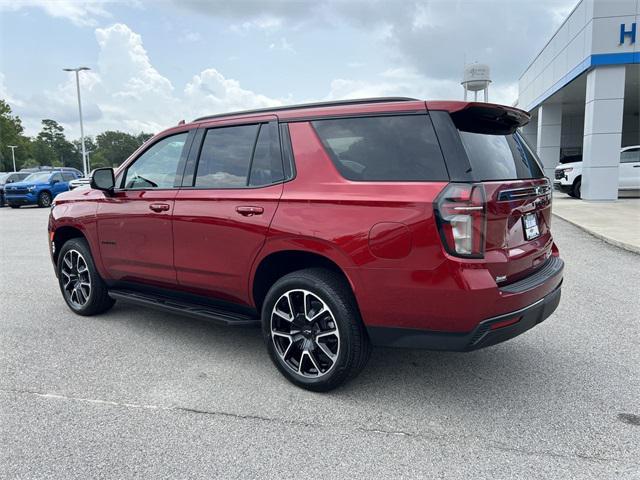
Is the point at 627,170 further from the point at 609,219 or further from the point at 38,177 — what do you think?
the point at 38,177

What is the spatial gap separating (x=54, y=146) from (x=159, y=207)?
444 feet

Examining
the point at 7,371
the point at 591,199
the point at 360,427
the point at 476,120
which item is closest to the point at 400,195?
the point at 476,120

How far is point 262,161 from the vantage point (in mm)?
3600

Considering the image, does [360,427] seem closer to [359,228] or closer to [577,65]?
[359,228]

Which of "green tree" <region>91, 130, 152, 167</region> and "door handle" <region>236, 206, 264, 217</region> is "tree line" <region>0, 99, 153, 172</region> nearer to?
"green tree" <region>91, 130, 152, 167</region>

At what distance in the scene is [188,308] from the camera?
396 centimetres

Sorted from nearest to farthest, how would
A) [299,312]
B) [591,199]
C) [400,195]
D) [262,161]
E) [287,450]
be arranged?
[287,450], [400,195], [299,312], [262,161], [591,199]

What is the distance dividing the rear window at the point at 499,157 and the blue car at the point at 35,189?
22818mm

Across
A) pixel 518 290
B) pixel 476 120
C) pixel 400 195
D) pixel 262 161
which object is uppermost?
pixel 476 120

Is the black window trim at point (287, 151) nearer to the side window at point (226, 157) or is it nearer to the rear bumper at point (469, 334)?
the side window at point (226, 157)

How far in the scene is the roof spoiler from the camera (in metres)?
2.91

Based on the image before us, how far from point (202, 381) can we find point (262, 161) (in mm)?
1638

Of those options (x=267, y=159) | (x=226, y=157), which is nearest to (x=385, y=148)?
(x=267, y=159)

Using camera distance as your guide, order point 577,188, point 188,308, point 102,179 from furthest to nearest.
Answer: point 577,188, point 102,179, point 188,308
